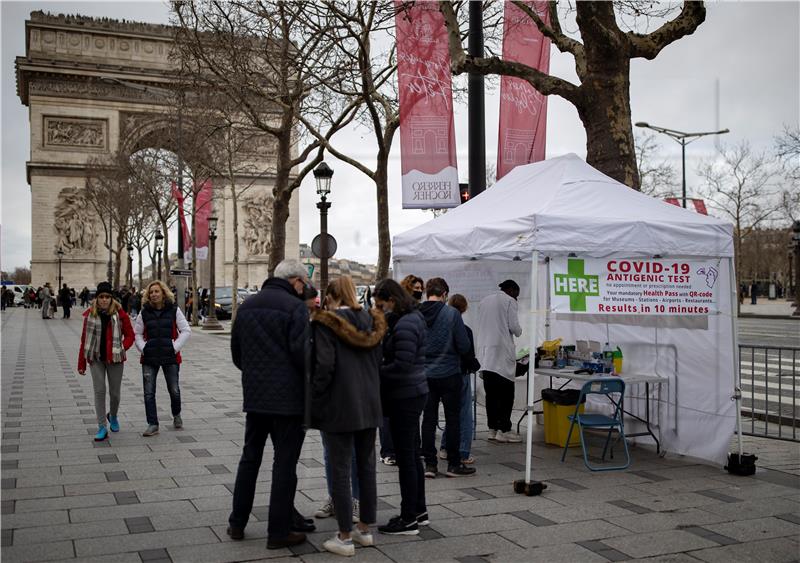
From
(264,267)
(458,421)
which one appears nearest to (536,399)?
(458,421)

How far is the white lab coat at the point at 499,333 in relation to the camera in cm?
1012

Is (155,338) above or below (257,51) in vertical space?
below

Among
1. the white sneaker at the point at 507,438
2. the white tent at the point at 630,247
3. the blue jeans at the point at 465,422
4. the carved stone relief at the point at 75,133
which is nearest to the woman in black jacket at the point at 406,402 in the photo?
the white tent at the point at 630,247

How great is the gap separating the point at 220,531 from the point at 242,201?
166 feet

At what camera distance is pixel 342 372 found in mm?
5934

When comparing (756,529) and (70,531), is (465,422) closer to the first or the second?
(756,529)

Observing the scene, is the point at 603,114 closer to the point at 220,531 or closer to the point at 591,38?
the point at 591,38

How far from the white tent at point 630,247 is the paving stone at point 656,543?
2084 mm

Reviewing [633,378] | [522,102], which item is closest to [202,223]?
[522,102]

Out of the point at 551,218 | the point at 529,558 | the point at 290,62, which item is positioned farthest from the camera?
the point at 290,62

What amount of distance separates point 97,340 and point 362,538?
5.27 metres

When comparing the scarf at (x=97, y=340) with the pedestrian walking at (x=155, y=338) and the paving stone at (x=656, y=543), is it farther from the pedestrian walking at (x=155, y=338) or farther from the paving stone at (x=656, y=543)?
the paving stone at (x=656, y=543)

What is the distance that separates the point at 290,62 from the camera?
18.7 metres

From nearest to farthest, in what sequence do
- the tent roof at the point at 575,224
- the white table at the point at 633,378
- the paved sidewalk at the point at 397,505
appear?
the paved sidewalk at the point at 397,505 → the tent roof at the point at 575,224 → the white table at the point at 633,378
